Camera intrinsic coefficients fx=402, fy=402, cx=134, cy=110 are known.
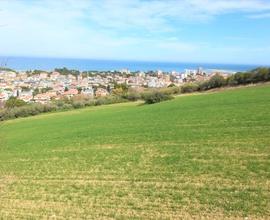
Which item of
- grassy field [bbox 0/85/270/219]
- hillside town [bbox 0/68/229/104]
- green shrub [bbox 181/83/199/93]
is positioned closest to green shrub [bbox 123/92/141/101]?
green shrub [bbox 181/83/199/93]

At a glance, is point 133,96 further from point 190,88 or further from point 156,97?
point 156,97

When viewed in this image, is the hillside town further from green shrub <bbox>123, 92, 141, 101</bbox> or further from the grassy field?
the grassy field

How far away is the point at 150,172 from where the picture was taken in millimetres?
15375

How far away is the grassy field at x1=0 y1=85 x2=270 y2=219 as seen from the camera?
38.4ft

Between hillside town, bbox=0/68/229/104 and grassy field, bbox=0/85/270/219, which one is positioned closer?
grassy field, bbox=0/85/270/219

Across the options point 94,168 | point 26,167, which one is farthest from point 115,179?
point 26,167

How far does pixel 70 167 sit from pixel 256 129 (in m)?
9.41

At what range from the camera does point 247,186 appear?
40.9 feet

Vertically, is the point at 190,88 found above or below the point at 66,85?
above

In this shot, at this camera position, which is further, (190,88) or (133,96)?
(133,96)

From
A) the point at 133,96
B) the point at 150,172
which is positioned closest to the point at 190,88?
the point at 133,96

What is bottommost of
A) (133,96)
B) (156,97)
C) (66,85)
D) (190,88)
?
(66,85)

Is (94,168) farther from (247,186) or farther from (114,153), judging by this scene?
(247,186)

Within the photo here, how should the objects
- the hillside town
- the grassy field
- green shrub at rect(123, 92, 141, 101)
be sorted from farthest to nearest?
1. the hillside town
2. green shrub at rect(123, 92, 141, 101)
3. the grassy field
